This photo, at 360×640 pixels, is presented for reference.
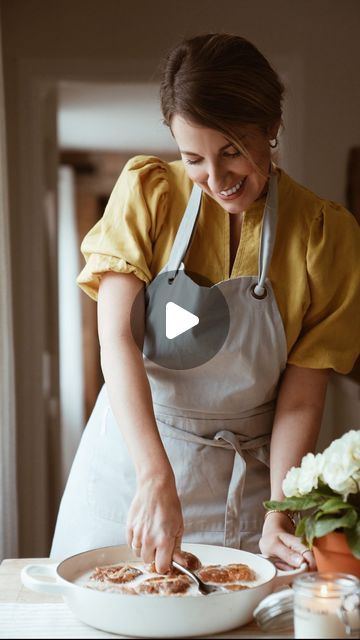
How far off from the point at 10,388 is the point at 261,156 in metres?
1.51

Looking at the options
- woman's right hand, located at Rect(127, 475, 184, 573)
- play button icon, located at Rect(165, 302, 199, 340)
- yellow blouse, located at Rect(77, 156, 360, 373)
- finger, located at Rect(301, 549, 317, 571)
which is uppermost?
yellow blouse, located at Rect(77, 156, 360, 373)

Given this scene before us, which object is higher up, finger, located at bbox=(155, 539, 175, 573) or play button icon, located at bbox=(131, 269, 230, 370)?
→ play button icon, located at bbox=(131, 269, 230, 370)

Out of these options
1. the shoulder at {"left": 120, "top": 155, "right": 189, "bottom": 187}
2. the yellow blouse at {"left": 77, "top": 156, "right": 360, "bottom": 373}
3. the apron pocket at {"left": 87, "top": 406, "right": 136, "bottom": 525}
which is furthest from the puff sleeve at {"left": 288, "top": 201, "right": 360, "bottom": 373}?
the apron pocket at {"left": 87, "top": 406, "right": 136, "bottom": 525}

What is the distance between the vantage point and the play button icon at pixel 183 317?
1.38 metres

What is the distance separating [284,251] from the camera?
141 cm

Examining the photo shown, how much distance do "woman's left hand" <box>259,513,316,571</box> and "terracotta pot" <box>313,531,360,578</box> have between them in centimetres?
10

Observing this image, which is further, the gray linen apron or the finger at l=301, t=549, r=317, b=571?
the gray linen apron

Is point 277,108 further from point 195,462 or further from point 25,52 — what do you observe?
point 25,52

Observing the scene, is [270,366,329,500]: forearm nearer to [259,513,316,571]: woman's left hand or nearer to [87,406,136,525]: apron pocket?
[259,513,316,571]: woman's left hand

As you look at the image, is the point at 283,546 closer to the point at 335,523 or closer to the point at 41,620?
the point at 335,523

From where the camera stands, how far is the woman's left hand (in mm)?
1138

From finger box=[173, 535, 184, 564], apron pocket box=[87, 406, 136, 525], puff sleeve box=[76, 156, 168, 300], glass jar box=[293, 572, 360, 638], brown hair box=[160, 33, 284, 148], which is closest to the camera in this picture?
glass jar box=[293, 572, 360, 638]

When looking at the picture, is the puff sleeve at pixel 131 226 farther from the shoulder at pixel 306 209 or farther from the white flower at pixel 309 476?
the white flower at pixel 309 476

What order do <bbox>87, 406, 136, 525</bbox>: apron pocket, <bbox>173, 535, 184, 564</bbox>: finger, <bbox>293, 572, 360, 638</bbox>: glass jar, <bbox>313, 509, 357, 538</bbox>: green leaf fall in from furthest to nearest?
<bbox>87, 406, 136, 525</bbox>: apron pocket
<bbox>173, 535, 184, 564</bbox>: finger
<bbox>313, 509, 357, 538</bbox>: green leaf
<bbox>293, 572, 360, 638</bbox>: glass jar
